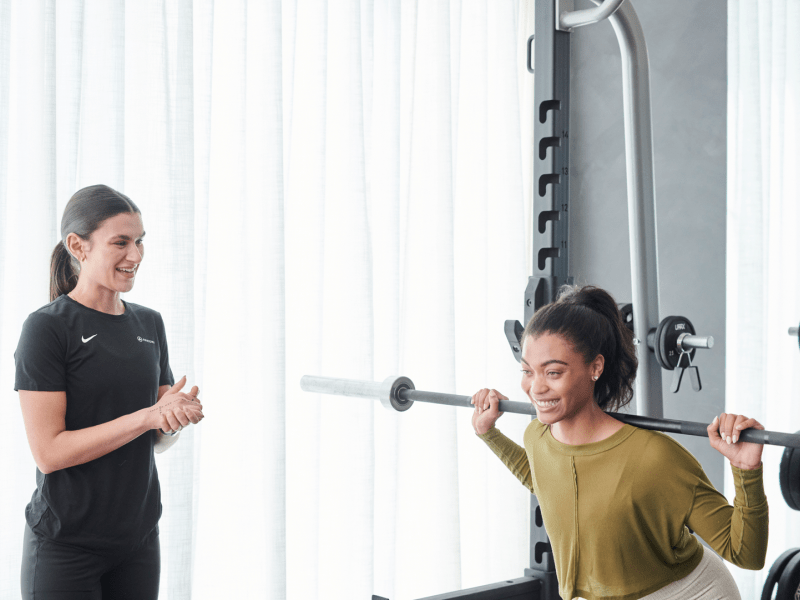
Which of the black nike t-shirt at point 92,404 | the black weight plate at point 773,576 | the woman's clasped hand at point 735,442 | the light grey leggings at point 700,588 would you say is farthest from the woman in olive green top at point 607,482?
the black nike t-shirt at point 92,404

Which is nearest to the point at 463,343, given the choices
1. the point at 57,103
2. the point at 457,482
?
the point at 457,482

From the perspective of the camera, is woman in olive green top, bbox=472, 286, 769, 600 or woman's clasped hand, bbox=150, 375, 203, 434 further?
woman's clasped hand, bbox=150, 375, 203, 434

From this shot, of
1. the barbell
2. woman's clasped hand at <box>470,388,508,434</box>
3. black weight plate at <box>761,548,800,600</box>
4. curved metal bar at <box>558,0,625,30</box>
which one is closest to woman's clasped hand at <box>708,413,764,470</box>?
the barbell

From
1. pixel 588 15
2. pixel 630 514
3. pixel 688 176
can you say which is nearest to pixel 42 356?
pixel 630 514

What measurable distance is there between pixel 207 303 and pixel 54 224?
453mm

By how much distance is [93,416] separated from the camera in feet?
4.51

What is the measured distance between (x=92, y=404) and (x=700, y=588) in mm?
1073

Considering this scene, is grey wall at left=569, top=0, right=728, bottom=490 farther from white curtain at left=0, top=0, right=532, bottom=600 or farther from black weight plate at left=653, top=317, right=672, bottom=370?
black weight plate at left=653, top=317, right=672, bottom=370

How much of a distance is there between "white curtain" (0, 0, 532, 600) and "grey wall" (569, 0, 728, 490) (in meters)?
0.38

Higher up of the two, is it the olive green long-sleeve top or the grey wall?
the grey wall

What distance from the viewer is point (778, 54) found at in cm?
221

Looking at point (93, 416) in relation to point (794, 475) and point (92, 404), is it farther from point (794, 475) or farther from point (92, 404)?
point (794, 475)

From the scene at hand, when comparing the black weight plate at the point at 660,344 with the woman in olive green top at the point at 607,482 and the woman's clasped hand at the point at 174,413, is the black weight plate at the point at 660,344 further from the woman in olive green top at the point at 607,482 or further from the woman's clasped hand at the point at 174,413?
the woman's clasped hand at the point at 174,413

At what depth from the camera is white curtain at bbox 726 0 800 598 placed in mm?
2201
